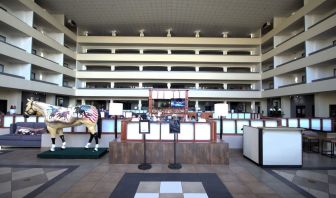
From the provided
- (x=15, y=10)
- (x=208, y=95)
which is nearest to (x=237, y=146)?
(x=208, y=95)

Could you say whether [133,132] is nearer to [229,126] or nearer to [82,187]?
[82,187]

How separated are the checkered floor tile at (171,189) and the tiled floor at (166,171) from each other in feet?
0.57

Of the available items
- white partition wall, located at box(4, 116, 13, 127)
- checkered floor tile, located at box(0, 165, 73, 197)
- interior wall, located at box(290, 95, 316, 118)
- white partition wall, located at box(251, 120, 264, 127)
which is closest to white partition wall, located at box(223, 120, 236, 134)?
white partition wall, located at box(251, 120, 264, 127)

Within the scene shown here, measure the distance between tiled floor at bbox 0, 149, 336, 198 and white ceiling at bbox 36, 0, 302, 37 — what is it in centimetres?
1805

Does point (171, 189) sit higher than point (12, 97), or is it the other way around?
point (12, 97)

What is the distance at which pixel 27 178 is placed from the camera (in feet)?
18.7

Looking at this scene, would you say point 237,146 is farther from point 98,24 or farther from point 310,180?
point 98,24

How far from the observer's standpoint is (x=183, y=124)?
777cm

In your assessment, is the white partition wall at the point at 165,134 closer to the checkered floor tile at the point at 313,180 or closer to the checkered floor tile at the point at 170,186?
the checkered floor tile at the point at 170,186

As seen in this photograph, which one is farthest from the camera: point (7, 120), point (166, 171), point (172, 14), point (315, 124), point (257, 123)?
point (172, 14)

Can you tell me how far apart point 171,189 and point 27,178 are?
3.90 m

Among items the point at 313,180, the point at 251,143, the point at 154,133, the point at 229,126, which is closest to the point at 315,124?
the point at 229,126

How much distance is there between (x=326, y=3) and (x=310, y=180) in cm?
1803

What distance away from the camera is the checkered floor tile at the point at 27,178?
4792 mm
